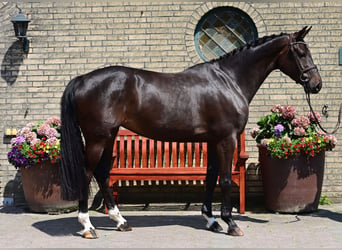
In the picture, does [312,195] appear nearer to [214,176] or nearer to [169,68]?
[214,176]

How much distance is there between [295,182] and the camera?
7414 millimetres

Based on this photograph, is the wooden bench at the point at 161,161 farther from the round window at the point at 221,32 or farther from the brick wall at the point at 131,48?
the round window at the point at 221,32

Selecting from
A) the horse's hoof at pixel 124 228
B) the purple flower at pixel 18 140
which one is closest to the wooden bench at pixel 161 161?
the horse's hoof at pixel 124 228

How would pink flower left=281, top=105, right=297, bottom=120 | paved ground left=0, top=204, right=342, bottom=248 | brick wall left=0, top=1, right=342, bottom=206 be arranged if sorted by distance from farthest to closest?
brick wall left=0, top=1, right=342, bottom=206 < pink flower left=281, top=105, right=297, bottom=120 < paved ground left=0, top=204, right=342, bottom=248

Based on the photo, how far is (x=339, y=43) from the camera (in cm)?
816

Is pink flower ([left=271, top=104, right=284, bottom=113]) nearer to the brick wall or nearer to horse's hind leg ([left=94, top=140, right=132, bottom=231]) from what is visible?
the brick wall

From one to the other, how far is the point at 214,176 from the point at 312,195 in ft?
5.02

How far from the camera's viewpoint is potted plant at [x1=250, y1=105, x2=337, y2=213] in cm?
731

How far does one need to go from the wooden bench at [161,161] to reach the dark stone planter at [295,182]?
0.39 metres

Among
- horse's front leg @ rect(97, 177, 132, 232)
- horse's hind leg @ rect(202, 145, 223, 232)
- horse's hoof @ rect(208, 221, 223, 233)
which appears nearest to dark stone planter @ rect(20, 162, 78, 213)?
horse's front leg @ rect(97, 177, 132, 232)

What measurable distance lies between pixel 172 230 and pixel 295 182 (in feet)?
6.05

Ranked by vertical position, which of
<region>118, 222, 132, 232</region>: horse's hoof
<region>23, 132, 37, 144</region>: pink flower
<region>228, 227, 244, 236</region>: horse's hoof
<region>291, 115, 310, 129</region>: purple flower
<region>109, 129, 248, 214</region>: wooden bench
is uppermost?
<region>291, 115, 310, 129</region>: purple flower

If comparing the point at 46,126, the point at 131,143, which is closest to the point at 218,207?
the point at 131,143

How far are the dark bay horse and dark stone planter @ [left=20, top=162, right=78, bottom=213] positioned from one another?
4.00 feet
